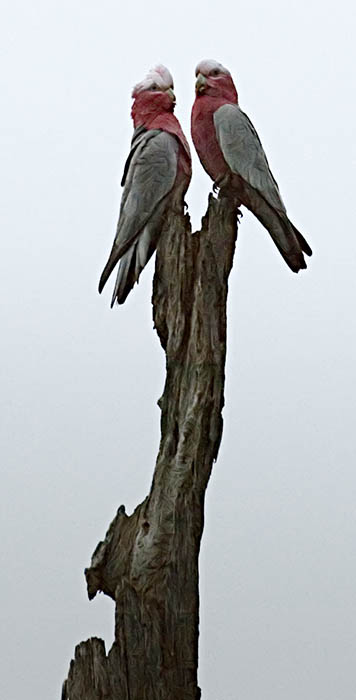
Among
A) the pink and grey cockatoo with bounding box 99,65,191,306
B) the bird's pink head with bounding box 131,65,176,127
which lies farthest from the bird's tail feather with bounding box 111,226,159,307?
the bird's pink head with bounding box 131,65,176,127

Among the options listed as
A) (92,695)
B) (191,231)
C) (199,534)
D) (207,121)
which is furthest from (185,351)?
(92,695)

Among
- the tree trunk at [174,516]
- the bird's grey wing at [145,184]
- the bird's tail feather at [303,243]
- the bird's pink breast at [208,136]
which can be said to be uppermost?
the bird's pink breast at [208,136]

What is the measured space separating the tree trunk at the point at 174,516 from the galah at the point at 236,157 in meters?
0.06

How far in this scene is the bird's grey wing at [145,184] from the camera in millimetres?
1893

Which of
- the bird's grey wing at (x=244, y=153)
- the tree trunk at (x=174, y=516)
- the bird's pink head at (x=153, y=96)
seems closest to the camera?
the tree trunk at (x=174, y=516)

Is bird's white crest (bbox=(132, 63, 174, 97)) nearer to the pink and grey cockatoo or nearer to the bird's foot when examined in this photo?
the pink and grey cockatoo

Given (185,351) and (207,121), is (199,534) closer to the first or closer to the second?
(185,351)

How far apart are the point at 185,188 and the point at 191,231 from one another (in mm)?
125

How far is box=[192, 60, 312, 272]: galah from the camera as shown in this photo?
187cm

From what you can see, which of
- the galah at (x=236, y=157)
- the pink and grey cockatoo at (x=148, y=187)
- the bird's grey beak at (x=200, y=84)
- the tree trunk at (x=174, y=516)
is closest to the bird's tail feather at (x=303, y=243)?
the galah at (x=236, y=157)

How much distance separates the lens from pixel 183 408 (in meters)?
1.81

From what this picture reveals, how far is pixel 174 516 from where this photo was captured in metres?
1.75

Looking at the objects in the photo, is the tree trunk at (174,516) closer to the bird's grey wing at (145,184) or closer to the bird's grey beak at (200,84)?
the bird's grey wing at (145,184)

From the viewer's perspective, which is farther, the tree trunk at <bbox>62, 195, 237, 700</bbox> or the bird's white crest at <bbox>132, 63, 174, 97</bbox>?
the bird's white crest at <bbox>132, 63, 174, 97</bbox>
